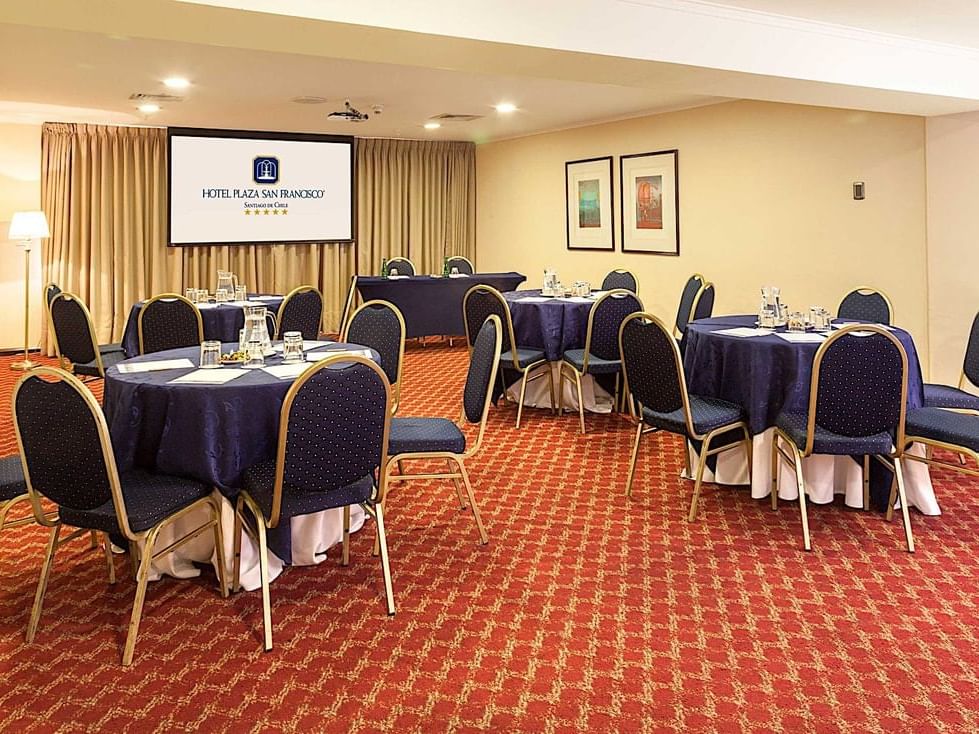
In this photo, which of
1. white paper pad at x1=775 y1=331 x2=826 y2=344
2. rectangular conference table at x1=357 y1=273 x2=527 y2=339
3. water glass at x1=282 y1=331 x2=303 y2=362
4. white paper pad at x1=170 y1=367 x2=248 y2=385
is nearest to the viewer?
white paper pad at x1=170 y1=367 x2=248 y2=385

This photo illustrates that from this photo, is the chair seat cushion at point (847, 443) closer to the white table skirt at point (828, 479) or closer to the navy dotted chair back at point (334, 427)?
the white table skirt at point (828, 479)

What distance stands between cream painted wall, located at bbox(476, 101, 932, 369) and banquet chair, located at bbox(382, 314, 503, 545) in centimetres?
450

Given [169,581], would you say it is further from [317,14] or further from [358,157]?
[358,157]

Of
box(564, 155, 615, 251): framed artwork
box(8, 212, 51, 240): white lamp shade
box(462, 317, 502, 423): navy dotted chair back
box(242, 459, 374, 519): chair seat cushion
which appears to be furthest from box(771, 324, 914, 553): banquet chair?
box(8, 212, 51, 240): white lamp shade

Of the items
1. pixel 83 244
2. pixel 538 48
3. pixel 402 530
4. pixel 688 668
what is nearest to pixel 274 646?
pixel 402 530

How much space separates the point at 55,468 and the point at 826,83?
4515 millimetres

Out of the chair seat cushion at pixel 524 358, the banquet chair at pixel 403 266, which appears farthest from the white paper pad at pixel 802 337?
the banquet chair at pixel 403 266

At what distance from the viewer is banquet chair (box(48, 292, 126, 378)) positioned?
19.6 feet

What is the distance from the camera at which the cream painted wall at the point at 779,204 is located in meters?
6.75

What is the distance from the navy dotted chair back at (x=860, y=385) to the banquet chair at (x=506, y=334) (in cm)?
255

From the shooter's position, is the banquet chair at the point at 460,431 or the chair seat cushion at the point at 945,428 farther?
the chair seat cushion at the point at 945,428

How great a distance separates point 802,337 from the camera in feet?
14.2

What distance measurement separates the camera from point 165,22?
328 centimetres

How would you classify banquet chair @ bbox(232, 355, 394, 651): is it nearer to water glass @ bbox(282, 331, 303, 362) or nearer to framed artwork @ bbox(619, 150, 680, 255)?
water glass @ bbox(282, 331, 303, 362)
